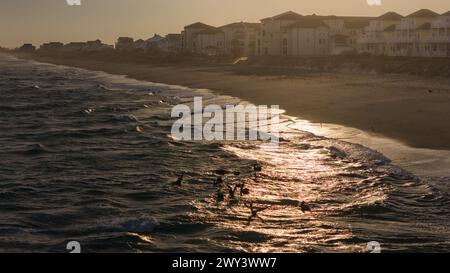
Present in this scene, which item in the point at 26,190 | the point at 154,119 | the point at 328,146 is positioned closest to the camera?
the point at 26,190

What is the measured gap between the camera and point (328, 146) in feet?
64.2

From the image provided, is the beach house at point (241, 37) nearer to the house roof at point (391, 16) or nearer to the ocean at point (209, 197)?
the house roof at point (391, 16)

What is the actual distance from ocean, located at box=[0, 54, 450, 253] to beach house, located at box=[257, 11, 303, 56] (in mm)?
80567

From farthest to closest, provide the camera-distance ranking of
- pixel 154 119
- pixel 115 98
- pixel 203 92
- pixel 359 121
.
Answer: pixel 203 92, pixel 115 98, pixel 154 119, pixel 359 121

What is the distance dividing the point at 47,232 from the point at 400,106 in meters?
22.5

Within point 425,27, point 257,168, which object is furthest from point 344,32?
point 257,168

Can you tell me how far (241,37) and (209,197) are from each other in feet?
363

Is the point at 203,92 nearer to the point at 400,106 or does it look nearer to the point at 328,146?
the point at 400,106

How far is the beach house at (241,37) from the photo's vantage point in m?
116

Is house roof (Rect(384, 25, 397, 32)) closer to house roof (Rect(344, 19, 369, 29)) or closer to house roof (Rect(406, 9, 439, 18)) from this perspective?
house roof (Rect(406, 9, 439, 18))

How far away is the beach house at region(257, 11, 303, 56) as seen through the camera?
100938 mm

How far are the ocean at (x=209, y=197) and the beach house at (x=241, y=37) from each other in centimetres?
9491

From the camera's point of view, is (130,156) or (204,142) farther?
(204,142)
